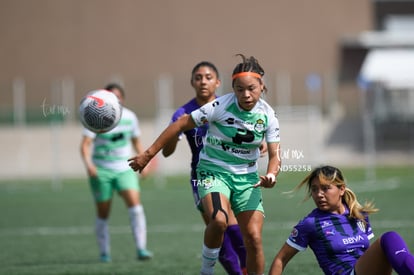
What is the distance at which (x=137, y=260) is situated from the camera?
10.0 m

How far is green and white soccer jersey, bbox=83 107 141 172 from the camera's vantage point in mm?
10601

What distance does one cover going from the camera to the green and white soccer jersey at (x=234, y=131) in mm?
6957

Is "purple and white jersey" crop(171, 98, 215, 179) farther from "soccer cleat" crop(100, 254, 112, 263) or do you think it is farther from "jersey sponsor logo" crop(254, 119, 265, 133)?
"soccer cleat" crop(100, 254, 112, 263)

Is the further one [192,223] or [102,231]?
[192,223]

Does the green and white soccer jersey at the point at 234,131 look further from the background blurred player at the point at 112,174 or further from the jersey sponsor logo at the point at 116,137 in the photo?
the jersey sponsor logo at the point at 116,137

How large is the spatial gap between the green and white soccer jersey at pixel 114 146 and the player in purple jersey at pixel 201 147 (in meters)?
2.63

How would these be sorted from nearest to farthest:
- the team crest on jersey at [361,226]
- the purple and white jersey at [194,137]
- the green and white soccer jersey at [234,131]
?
1. the team crest on jersey at [361,226]
2. the green and white soccer jersey at [234,131]
3. the purple and white jersey at [194,137]

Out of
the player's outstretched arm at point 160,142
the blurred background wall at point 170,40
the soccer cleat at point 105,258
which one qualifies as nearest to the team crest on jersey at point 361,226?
the player's outstretched arm at point 160,142

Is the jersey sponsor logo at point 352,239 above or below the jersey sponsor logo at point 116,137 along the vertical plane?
below

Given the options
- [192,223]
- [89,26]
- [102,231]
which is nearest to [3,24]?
[89,26]

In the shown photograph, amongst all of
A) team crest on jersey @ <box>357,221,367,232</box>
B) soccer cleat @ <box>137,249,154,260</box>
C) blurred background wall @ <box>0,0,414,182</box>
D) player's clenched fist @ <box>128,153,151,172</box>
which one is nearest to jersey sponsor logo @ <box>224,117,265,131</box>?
player's clenched fist @ <box>128,153,151,172</box>

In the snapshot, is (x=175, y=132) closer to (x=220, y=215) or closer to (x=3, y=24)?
(x=220, y=215)

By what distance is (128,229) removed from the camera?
45.2 ft

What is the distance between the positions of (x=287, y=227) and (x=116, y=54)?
23.3m
